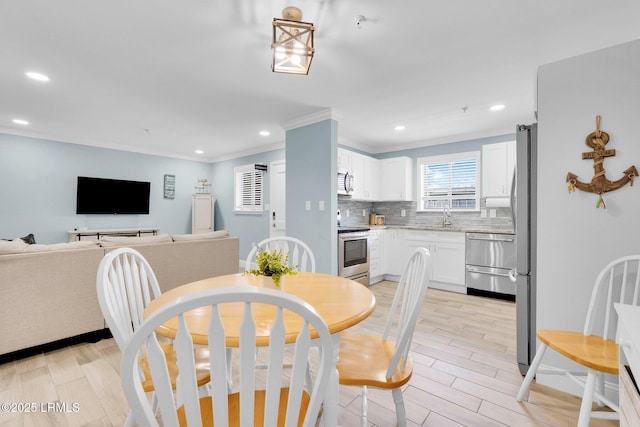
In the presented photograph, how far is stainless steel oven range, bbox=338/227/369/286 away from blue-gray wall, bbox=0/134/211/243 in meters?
4.21

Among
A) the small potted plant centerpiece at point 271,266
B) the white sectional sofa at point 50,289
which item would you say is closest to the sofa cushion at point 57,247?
the white sectional sofa at point 50,289

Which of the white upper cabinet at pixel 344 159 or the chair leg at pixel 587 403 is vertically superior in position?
the white upper cabinet at pixel 344 159

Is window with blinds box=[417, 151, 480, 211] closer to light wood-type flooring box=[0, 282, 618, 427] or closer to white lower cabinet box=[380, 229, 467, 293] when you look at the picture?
white lower cabinet box=[380, 229, 467, 293]

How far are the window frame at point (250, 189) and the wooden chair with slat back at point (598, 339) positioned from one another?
4.85 m

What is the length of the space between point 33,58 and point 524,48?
3.98 meters

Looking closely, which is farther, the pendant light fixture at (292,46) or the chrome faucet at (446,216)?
the chrome faucet at (446,216)

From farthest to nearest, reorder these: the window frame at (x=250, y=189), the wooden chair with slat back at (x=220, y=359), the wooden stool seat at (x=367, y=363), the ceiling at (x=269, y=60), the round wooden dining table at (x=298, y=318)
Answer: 1. the window frame at (x=250, y=189)
2. the ceiling at (x=269, y=60)
3. the wooden stool seat at (x=367, y=363)
4. the round wooden dining table at (x=298, y=318)
5. the wooden chair with slat back at (x=220, y=359)

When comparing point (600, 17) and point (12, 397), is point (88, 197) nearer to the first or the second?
point (12, 397)

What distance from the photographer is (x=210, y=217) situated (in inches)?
252

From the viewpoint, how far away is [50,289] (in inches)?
90.7

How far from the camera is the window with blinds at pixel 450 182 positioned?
4539mm

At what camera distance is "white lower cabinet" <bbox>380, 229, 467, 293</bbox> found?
162 inches

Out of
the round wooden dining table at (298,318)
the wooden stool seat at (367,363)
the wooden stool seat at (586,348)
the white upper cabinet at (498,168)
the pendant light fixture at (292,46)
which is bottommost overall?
the wooden stool seat at (367,363)

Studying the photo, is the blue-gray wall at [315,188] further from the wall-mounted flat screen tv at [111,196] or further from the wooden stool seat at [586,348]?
the wall-mounted flat screen tv at [111,196]
